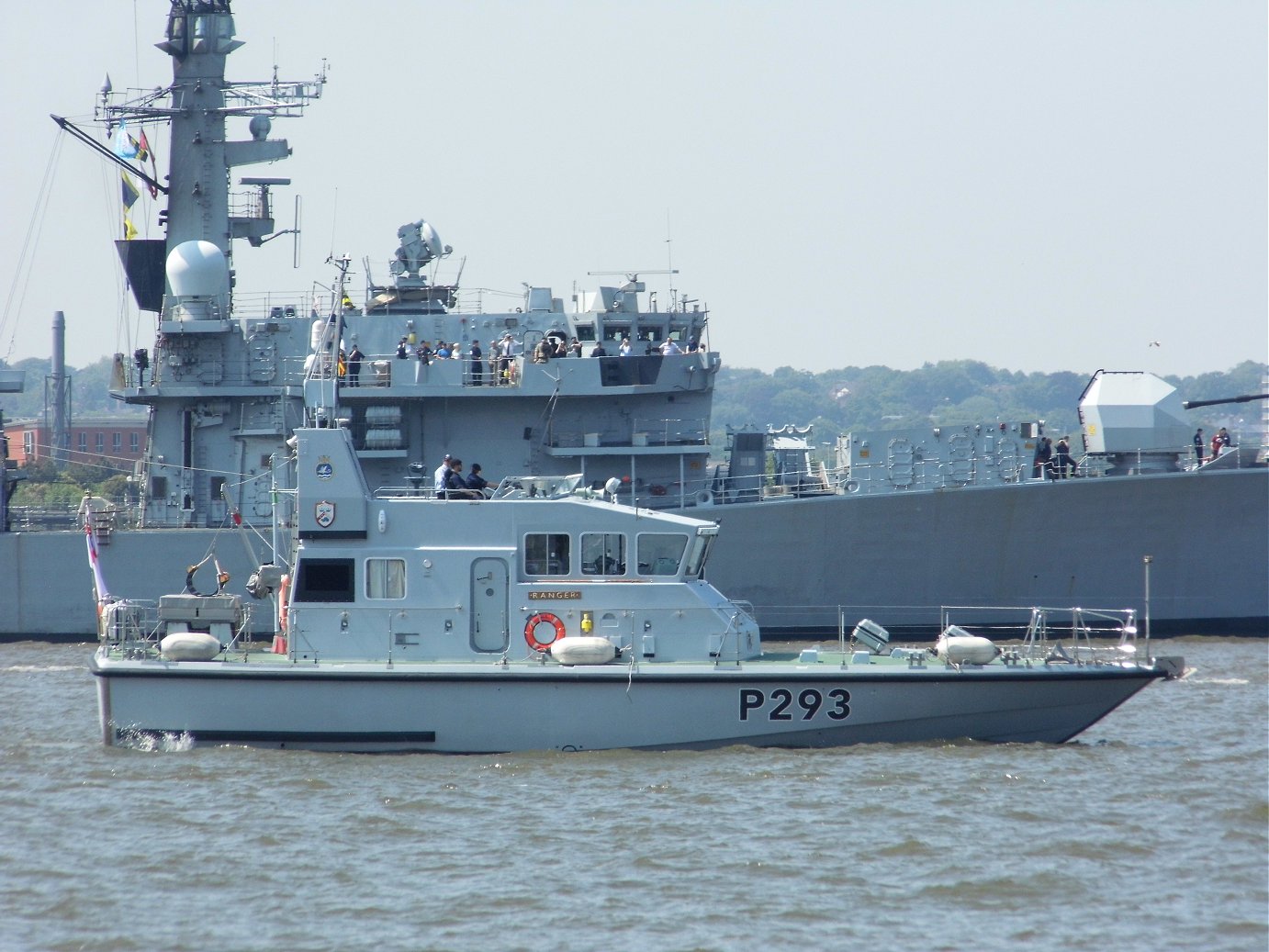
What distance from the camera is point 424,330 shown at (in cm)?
2622

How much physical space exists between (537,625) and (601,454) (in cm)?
1025

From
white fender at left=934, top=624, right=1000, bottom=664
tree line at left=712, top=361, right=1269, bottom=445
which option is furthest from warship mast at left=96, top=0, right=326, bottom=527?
tree line at left=712, top=361, right=1269, bottom=445

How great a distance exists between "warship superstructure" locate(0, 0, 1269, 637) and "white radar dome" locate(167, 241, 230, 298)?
0.05 meters

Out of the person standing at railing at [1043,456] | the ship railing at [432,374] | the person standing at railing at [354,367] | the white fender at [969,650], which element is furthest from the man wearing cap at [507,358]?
the white fender at [969,650]

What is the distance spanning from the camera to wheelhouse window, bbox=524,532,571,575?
15391mm

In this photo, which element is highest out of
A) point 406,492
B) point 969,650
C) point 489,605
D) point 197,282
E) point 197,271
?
point 197,271

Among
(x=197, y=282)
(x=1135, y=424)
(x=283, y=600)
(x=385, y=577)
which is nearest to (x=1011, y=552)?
(x=1135, y=424)

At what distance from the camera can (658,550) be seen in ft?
50.8

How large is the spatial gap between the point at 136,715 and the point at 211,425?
12.6m

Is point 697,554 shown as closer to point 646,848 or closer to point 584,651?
point 584,651

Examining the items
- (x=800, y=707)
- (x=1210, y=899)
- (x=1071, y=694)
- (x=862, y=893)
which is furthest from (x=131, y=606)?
(x=1210, y=899)

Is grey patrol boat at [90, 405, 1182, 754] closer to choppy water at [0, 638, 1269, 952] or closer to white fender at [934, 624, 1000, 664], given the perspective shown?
white fender at [934, 624, 1000, 664]

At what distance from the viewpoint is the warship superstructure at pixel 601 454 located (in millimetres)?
24281

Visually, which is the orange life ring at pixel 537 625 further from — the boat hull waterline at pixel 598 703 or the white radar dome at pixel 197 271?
the white radar dome at pixel 197 271
